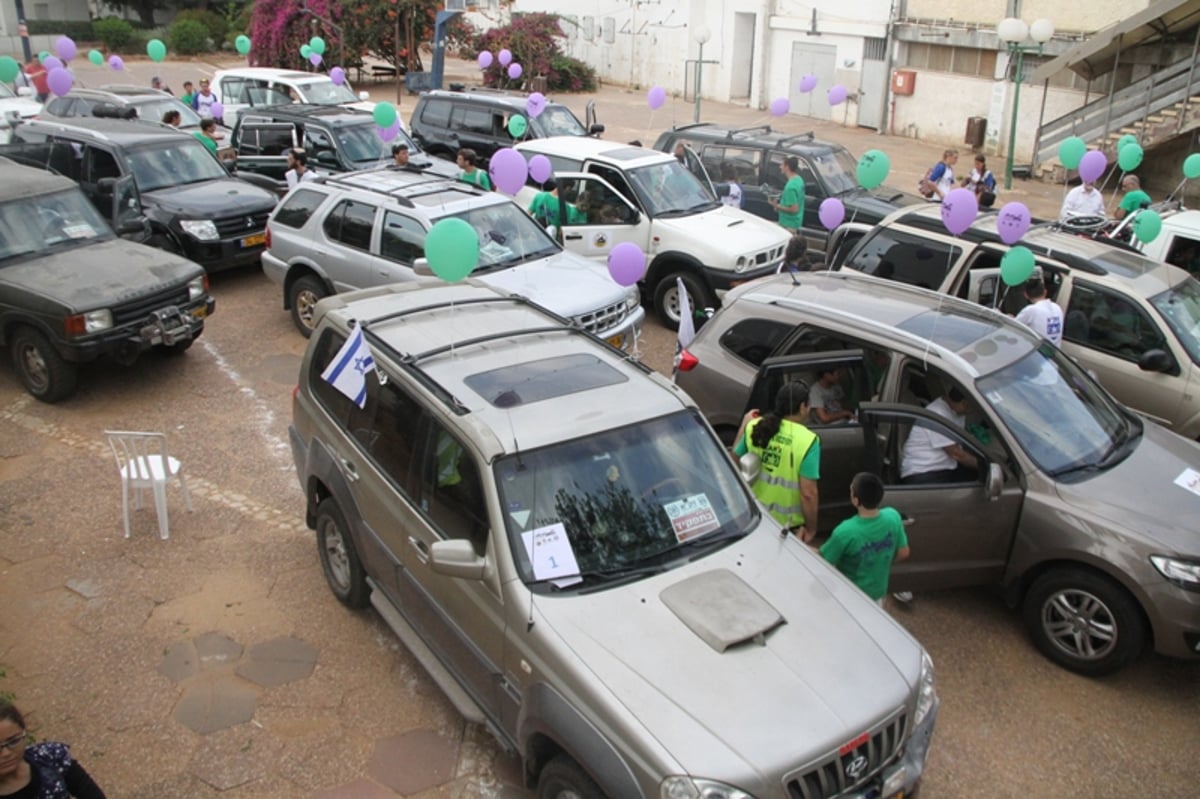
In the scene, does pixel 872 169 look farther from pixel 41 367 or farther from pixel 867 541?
pixel 41 367

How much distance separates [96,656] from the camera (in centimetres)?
569

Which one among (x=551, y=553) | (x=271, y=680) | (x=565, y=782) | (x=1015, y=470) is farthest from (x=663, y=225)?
(x=565, y=782)

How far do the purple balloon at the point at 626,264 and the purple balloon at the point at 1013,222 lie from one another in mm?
3065

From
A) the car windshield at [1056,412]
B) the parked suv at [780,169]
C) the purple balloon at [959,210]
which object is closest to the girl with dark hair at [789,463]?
the car windshield at [1056,412]

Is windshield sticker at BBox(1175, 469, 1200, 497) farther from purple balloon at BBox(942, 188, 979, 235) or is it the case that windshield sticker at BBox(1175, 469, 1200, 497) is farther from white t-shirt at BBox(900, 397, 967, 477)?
purple balloon at BBox(942, 188, 979, 235)

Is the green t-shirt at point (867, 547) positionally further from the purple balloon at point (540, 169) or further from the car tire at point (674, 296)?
the purple balloon at point (540, 169)

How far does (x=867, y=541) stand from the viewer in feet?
16.6

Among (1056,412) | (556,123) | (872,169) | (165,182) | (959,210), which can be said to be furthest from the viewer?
(556,123)

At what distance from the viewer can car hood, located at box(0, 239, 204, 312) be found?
8.59 meters

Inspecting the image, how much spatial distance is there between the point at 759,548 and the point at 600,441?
0.94 m

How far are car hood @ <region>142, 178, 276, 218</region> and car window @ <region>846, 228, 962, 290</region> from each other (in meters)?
7.44

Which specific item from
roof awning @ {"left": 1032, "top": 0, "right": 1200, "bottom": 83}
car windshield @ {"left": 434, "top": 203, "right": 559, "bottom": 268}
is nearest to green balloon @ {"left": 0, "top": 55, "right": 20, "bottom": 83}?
car windshield @ {"left": 434, "top": 203, "right": 559, "bottom": 268}

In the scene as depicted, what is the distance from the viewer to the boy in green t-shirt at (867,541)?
16.4ft

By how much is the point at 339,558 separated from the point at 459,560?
2035 mm
